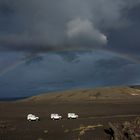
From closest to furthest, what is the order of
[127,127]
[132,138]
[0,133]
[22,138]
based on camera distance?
[132,138]
[127,127]
[22,138]
[0,133]

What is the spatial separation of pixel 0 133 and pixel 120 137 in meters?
30.6

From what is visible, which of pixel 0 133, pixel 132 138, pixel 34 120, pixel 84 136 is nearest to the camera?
pixel 132 138

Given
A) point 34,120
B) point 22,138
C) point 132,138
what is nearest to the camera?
point 132,138

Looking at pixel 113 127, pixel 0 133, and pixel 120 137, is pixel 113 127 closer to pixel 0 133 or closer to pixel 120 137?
pixel 120 137

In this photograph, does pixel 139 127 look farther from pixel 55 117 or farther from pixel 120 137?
pixel 55 117

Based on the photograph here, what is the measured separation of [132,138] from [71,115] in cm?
5925

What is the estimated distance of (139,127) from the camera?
126ft

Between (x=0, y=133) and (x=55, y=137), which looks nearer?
(x=55, y=137)

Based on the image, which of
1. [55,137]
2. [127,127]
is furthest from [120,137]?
[55,137]

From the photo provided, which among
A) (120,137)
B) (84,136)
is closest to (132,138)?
(120,137)

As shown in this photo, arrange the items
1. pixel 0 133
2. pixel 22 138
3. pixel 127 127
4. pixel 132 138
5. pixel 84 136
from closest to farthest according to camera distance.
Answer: pixel 132 138 < pixel 127 127 < pixel 84 136 < pixel 22 138 < pixel 0 133

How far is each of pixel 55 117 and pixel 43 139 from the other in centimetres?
4007

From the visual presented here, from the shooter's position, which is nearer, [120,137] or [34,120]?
[120,137]

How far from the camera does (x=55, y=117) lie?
92.7 meters
